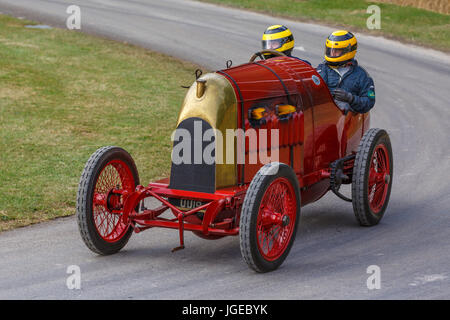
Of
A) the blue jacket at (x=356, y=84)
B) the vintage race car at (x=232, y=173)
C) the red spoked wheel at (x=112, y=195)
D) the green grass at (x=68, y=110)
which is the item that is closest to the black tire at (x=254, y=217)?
the vintage race car at (x=232, y=173)

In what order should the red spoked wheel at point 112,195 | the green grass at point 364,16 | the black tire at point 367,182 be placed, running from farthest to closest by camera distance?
the green grass at point 364,16 → the black tire at point 367,182 → the red spoked wheel at point 112,195

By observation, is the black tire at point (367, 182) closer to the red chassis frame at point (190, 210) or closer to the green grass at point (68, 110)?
the red chassis frame at point (190, 210)

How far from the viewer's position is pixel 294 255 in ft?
27.5

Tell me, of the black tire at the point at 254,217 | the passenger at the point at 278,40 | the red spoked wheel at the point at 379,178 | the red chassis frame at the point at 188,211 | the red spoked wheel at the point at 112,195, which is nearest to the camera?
the black tire at the point at 254,217

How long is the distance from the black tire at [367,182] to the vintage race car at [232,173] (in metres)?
0.02

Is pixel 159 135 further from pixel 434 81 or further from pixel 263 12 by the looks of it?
pixel 263 12

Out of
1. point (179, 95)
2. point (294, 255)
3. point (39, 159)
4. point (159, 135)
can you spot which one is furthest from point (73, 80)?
point (294, 255)

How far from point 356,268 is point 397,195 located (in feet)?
9.78

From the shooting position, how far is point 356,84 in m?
9.84

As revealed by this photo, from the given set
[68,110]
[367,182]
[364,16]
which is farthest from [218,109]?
[364,16]

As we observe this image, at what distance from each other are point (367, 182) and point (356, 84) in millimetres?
1378

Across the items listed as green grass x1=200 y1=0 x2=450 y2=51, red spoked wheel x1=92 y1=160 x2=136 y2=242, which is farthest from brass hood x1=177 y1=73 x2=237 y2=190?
green grass x1=200 y1=0 x2=450 y2=51

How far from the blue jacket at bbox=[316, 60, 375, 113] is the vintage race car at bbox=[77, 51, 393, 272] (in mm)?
880

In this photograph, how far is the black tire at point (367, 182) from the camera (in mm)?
9000
